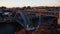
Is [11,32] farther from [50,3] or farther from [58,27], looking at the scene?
[50,3]

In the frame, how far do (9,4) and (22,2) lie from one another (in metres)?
0.17

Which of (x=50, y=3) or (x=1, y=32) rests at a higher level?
(x=50, y=3)

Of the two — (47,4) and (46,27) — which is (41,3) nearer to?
(47,4)

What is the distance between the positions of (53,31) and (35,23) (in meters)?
0.18

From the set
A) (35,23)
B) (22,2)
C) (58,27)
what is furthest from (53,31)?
(22,2)

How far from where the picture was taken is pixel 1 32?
118 centimetres

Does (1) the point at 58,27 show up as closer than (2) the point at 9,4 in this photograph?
Yes

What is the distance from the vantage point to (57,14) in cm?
116

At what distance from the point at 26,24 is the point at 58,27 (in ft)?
0.94

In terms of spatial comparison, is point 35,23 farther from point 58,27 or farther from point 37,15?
point 58,27

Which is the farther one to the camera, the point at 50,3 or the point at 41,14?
the point at 50,3

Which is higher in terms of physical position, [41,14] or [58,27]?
[41,14]

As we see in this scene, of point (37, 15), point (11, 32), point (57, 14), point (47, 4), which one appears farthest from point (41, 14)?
point (47, 4)

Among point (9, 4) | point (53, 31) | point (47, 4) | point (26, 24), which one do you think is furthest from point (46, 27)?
point (9, 4)
